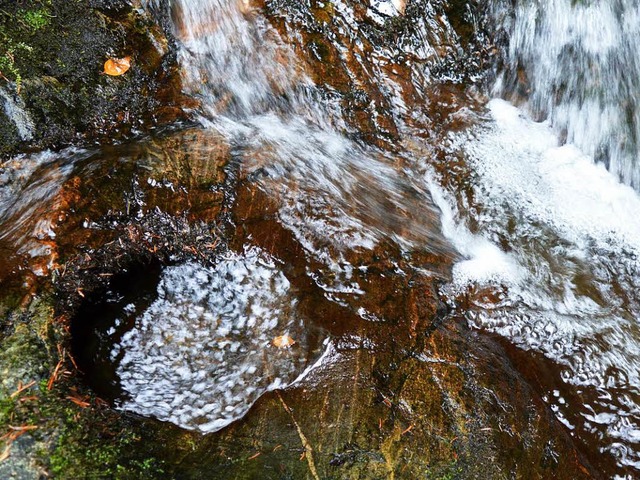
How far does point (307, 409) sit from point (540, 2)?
497 centimetres

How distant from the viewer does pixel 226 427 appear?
279 centimetres

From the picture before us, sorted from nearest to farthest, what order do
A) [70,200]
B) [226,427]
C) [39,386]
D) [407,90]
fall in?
[39,386]
[226,427]
[70,200]
[407,90]

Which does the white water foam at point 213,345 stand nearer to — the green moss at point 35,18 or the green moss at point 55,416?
the green moss at point 55,416

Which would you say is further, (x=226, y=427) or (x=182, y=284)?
(x=182, y=284)

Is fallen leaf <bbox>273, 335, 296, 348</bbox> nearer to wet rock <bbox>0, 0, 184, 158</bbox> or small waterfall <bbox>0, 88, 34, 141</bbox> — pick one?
wet rock <bbox>0, 0, 184, 158</bbox>

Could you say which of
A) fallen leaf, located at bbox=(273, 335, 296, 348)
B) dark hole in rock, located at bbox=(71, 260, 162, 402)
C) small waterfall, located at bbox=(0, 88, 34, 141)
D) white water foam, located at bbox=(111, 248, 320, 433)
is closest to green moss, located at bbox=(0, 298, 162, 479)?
dark hole in rock, located at bbox=(71, 260, 162, 402)

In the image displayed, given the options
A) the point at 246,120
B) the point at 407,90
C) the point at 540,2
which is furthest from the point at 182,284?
the point at 540,2

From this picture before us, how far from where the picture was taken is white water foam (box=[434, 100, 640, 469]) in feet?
11.8

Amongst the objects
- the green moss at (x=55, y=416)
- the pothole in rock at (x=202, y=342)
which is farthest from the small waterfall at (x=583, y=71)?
the green moss at (x=55, y=416)

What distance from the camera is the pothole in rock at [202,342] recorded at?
2887mm

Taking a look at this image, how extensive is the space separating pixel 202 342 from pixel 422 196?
254 cm

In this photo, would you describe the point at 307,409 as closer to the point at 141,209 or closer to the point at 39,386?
the point at 39,386

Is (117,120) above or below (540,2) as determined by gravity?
below

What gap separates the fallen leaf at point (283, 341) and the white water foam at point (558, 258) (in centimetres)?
134
